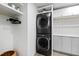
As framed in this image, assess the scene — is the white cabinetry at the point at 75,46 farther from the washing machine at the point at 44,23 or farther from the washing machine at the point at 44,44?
the washing machine at the point at 44,23

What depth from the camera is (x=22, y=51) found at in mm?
2059

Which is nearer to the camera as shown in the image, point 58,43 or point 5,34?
point 5,34

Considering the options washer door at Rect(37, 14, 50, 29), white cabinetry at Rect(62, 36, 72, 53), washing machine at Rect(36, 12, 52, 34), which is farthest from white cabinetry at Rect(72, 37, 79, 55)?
washer door at Rect(37, 14, 50, 29)

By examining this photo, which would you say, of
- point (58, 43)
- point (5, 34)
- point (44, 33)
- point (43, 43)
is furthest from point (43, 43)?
point (5, 34)

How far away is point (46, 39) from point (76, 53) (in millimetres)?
1062

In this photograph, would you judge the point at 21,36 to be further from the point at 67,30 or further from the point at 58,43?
the point at 67,30

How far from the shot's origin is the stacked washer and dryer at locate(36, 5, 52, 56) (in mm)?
2410

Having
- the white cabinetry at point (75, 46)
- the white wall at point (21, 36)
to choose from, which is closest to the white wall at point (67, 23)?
the white cabinetry at point (75, 46)

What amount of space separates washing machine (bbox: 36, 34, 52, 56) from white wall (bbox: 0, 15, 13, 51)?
3.17 ft

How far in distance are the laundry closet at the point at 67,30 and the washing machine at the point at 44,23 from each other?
530mm

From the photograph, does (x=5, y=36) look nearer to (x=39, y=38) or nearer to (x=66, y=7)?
(x=39, y=38)

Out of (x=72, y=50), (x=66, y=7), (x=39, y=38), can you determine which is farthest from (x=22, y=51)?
(x=66, y=7)

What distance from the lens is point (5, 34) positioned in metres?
2.03

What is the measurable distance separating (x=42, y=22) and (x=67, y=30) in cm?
99
